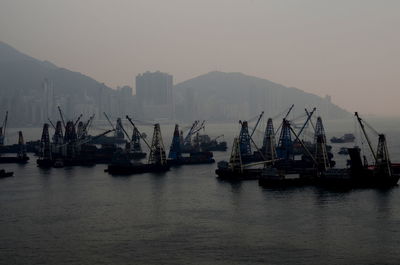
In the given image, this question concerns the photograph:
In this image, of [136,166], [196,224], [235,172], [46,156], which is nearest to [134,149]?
[46,156]

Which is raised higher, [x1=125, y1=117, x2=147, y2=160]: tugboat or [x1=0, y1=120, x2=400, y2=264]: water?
[x1=125, y1=117, x2=147, y2=160]: tugboat

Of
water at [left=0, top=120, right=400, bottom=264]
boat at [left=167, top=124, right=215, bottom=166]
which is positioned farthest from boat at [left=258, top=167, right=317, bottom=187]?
boat at [left=167, top=124, right=215, bottom=166]

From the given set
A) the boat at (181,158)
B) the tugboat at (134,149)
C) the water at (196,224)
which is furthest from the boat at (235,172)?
the tugboat at (134,149)

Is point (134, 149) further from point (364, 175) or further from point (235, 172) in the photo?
point (364, 175)

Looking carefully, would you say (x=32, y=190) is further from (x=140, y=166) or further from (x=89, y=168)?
(x=89, y=168)

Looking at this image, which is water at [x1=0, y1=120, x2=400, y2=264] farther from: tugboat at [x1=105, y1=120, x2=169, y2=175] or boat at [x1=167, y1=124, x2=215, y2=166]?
boat at [x1=167, y1=124, x2=215, y2=166]

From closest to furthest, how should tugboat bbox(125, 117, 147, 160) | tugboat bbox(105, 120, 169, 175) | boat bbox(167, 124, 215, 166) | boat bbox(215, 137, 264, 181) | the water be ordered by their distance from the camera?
1. the water
2. boat bbox(215, 137, 264, 181)
3. tugboat bbox(105, 120, 169, 175)
4. boat bbox(167, 124, 215, 166)
5. tugboat bbox(125, 117, 147, 160)

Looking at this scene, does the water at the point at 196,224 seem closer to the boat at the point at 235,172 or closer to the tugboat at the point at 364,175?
the tugboat at the point at 364,175

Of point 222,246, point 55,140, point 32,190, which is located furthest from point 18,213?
A: point 55,140
